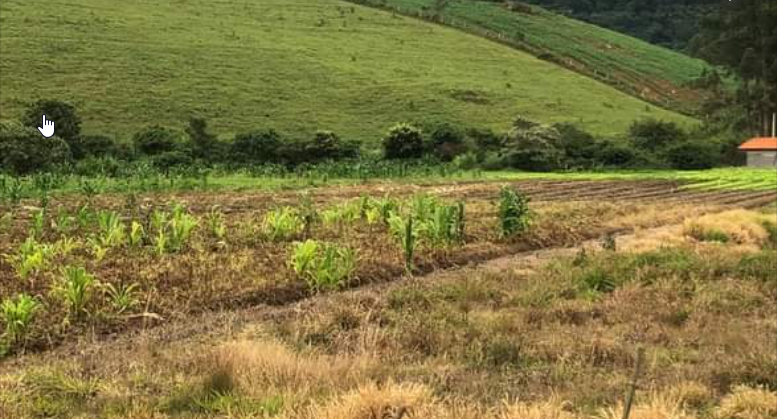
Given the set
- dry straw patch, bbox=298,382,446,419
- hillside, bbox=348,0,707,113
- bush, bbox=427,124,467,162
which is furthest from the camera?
hillside, bbox=348,0,707,113

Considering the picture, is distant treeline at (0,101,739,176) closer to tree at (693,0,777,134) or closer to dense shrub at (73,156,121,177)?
dense shrub at (73,156,121,177)

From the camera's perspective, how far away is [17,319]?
25.4 ft

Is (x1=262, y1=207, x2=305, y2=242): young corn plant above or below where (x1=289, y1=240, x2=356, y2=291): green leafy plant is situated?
below

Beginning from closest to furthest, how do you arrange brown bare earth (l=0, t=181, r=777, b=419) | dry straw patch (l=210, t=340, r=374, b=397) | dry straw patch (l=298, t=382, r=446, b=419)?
dry straw patch (l=298, t=382, r=446, b=419) → brown bare earth (l=0, t=181, r=777, b=419) → dry straw patch (l=210, t=340, r=374, b=397)

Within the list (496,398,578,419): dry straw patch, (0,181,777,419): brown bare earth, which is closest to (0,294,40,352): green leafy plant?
(0,181,777,419): brown bare earth

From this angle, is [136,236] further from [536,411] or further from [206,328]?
[536,411]

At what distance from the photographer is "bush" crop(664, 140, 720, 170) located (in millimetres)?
50156

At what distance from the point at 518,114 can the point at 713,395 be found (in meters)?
53.7

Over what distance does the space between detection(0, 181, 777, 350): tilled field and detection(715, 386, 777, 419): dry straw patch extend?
17.7 feet

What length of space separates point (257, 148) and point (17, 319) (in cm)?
3446

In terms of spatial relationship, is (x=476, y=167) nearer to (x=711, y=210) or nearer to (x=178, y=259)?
(x=711, y=210)

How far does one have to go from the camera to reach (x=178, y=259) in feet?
38.1

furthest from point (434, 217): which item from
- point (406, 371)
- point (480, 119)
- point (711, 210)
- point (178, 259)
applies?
point (480, 119)

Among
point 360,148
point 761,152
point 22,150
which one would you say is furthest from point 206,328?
point 761,152
